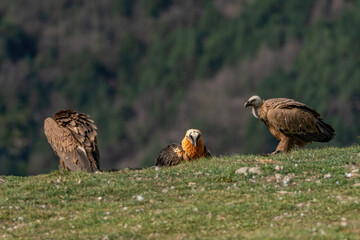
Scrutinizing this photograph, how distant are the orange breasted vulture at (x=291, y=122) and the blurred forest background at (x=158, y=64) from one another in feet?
195

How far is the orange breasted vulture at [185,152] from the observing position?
55.1 feet

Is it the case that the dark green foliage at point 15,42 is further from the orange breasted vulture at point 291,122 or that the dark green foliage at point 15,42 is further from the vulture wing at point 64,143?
the orange breasted vulture at point 291,122

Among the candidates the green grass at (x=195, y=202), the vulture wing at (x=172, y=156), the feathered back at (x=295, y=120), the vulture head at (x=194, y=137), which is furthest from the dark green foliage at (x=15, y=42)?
the green grass at (x=195, y=202)

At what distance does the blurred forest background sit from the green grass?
63920 millimetres

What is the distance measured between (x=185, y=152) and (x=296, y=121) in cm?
298

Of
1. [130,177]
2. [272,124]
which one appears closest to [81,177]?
[130,177]

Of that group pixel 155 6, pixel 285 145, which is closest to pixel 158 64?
pixel 155 6

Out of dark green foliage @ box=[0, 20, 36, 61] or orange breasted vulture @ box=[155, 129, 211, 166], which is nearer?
orange breasted vulture @ box=[155, 129, 211, 166]

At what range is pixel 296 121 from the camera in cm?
1803

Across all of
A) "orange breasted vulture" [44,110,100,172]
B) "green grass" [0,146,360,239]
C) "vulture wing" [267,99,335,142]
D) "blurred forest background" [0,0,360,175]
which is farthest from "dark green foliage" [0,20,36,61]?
"green grass" [0,146,360,239]

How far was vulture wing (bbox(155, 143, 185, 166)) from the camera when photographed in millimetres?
16766

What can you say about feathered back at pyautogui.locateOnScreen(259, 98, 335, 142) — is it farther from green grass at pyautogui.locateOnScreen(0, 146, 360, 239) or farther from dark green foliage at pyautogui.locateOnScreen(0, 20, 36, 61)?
dark green foliage at pyautogui.locateOnScreen(0, 20, 36, 61)

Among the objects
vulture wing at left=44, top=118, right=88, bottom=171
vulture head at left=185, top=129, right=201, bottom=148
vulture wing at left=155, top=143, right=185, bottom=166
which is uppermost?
vulture wing at left=44, top=118, right=88, bottom=171

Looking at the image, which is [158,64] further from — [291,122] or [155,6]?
[291,122]
